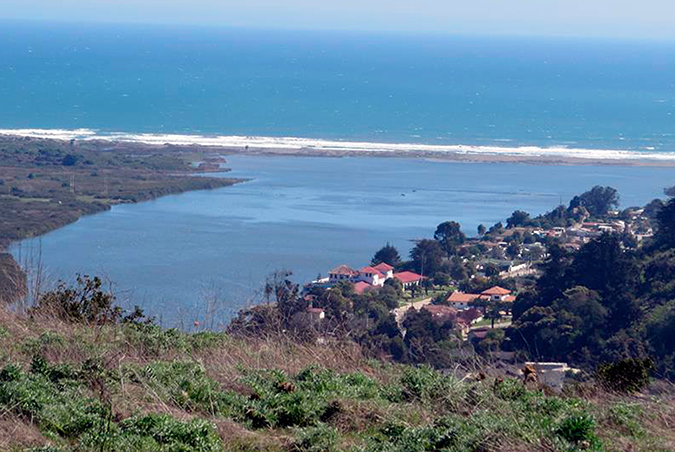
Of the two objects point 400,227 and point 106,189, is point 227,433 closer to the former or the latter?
point 400,227

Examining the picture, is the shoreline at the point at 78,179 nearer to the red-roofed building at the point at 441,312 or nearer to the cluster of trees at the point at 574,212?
the red-roofed building at the point at 441,312

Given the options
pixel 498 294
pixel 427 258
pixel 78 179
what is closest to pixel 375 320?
pixel 498 294

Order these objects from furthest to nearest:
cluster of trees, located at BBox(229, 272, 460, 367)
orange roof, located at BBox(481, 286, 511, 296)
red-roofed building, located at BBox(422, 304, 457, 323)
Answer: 1. orange roof, located at BBox(481, 286, 511, 296)
2. red-roofed building, located at BBox(422, 304, 457, 323)
3. cluster of trees, located at BBox(229, 272, 460, 367)

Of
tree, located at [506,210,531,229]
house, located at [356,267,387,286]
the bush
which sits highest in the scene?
the bush

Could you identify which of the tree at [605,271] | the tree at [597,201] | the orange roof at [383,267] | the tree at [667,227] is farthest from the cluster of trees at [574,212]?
the tree at [605,271]

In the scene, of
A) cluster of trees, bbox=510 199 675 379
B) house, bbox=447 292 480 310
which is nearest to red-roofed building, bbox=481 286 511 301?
house, bbox=447 292 480 310

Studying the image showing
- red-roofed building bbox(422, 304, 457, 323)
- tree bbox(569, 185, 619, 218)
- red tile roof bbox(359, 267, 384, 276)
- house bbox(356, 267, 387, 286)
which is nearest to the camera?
red-roofed building bbox(422, 304, 457, 323)

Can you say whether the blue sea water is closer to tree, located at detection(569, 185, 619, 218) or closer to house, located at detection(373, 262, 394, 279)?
tree, located at detection(569, 185, 619, 218)

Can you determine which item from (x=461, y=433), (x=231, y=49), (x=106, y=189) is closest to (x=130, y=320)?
(x=461, y=433)
